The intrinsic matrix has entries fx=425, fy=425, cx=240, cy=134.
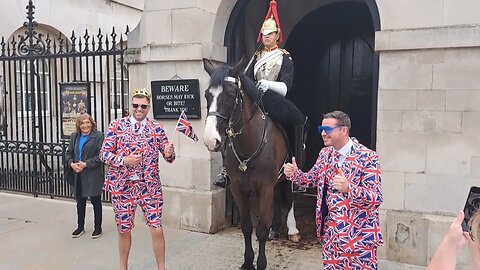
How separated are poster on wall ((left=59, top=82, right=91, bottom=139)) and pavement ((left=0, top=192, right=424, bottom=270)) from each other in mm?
1629

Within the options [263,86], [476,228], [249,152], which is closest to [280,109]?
[263,86]

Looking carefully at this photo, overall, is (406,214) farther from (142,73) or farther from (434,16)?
(142,73)

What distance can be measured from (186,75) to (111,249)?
8.09 feet

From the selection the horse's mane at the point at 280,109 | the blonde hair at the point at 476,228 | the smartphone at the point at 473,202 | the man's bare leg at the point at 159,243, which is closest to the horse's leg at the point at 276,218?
the horse's mane at the point at 280,109

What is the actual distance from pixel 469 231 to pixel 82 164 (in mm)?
4779

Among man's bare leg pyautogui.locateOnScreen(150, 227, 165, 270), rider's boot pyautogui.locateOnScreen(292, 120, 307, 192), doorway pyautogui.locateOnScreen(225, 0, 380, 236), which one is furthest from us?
doorway pyautogui.locateOnScreen(225, 0, 380, 236)

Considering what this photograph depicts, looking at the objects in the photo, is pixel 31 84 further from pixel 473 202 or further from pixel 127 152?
pixel 473 202

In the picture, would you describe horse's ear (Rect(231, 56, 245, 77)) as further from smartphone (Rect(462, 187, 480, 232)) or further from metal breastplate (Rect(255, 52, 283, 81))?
smartphone (Rect(462, 187, 480, 232))

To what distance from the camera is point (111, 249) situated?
17.2 feet

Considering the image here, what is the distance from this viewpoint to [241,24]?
21.5 ft

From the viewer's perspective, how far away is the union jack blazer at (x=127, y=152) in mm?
3869

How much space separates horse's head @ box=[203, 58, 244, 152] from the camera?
11.8 feet

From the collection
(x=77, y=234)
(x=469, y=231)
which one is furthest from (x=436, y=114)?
(x=77, y=234)

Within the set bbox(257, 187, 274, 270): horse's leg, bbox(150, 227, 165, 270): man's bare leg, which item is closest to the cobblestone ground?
bbox(257, 187, 274, 270): horse's leg
